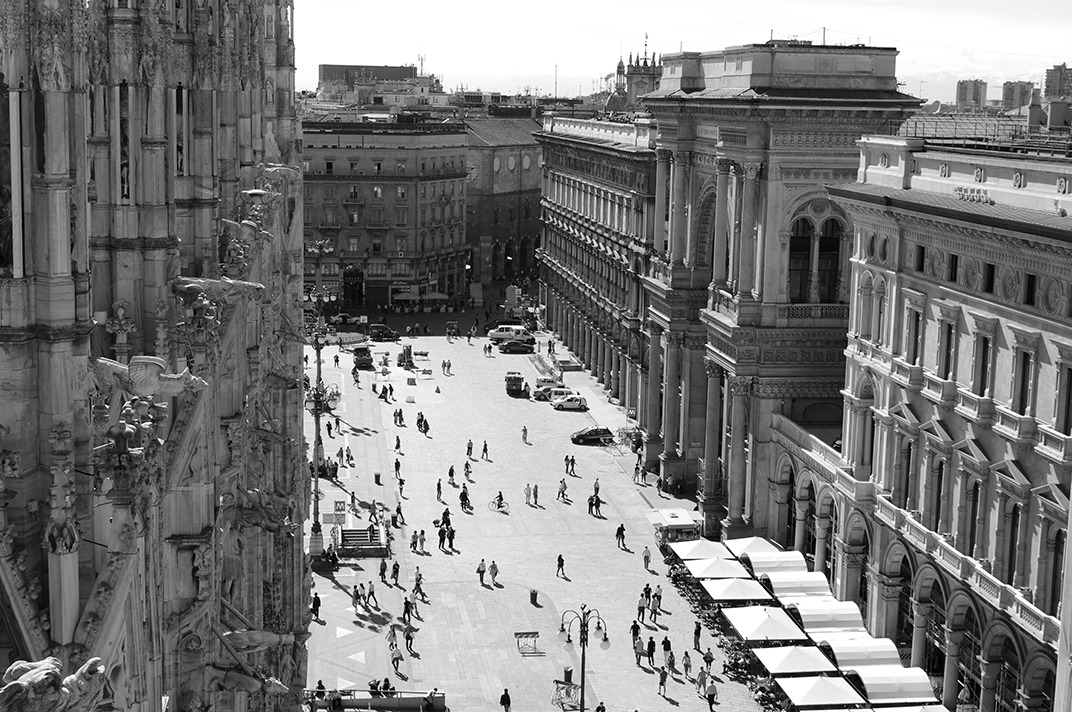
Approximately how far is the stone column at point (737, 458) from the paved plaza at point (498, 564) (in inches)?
167

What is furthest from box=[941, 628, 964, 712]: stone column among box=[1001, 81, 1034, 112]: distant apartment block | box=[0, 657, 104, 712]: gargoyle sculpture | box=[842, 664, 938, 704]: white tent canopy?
box=[1001, 81, 1034, 112]: distant apartment block

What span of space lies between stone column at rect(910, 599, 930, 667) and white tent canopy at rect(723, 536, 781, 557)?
11.5 metres

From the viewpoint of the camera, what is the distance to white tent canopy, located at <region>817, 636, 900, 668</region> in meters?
51.7

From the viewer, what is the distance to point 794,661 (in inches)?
2029

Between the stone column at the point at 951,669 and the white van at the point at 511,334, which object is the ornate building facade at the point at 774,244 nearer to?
the stone column at the point at 951,669

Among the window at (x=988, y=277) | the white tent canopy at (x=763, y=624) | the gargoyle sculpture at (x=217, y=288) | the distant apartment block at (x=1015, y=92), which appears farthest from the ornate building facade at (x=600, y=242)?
the gargoyle sculpture at (x=217, y=288)

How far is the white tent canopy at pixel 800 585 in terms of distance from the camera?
2327 inches

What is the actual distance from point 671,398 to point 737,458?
436 inches

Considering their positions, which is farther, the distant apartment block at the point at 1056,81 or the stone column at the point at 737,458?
the distant apartment block at the point at 1056,81

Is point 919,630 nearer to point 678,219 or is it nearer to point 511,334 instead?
point 678,219

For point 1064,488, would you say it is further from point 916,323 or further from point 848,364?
point 848,364

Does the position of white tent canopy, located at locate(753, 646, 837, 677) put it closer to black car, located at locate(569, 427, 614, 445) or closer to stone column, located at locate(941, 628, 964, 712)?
stone column, located at locate(941, 628, 964, 712)

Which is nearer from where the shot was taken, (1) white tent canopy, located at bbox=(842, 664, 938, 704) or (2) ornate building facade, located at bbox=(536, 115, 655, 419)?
(1) white tent canopy, located at bbox=(842, 664, 938, 704)

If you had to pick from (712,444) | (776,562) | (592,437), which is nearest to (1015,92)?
(592,437)
